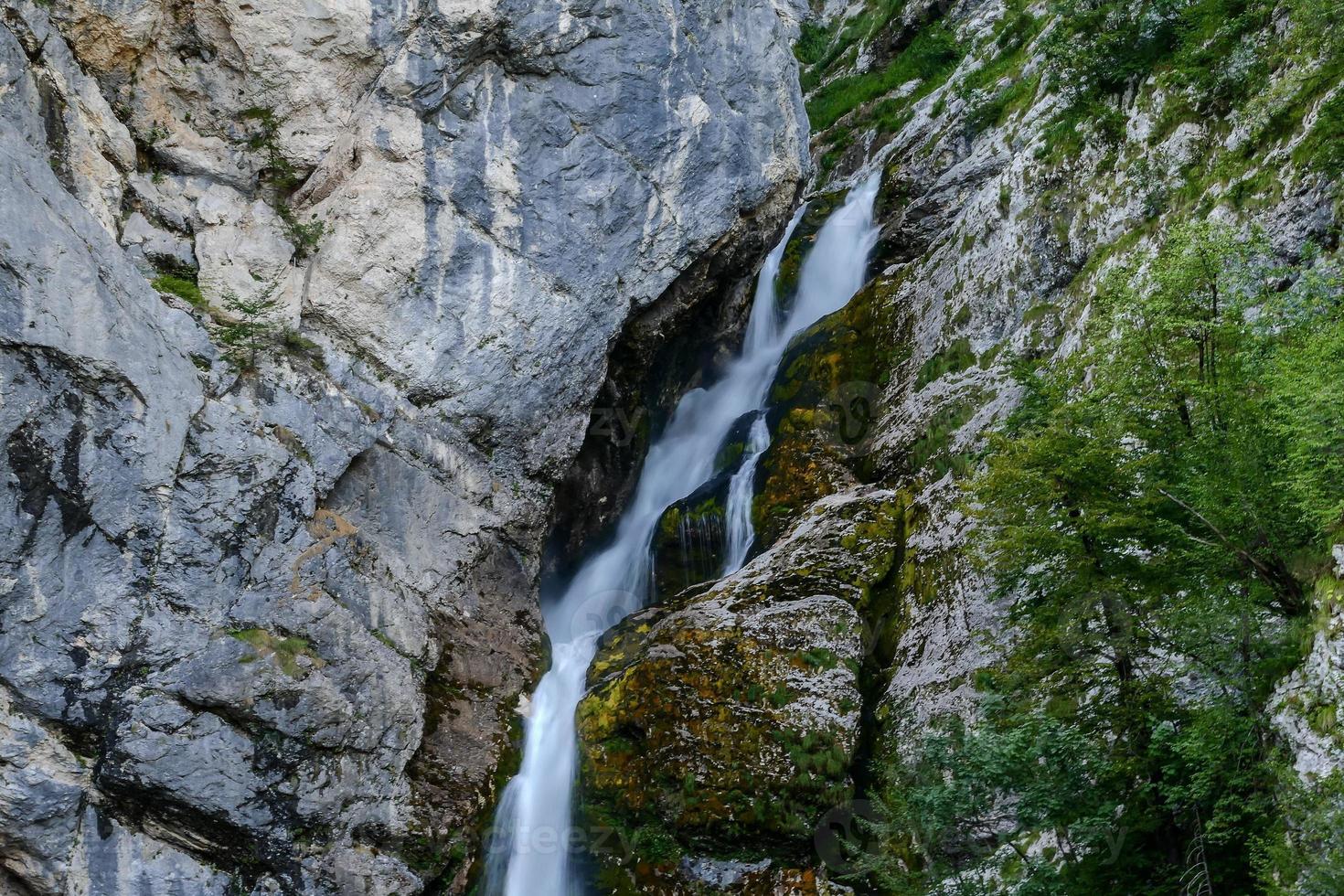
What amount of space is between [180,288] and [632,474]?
893cm

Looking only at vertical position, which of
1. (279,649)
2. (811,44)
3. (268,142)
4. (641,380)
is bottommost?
(279,649)

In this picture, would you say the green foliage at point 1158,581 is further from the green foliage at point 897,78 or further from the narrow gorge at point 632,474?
the green foliage at point 897,78

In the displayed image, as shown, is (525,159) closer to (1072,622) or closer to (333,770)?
(333,770)

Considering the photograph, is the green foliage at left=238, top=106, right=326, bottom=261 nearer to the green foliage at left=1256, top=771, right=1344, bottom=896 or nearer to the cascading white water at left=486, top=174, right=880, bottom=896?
the cascading white water at left=486, top=174, right=880, bottom=896

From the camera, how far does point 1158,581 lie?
8852 millimetres

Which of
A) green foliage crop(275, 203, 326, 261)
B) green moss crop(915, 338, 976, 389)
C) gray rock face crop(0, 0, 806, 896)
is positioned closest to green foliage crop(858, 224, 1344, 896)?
green moss crop(915, 338, 976, 389)

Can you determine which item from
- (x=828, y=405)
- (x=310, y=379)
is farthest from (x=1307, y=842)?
(x=310, y=379)

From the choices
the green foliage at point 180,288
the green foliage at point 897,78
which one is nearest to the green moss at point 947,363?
the green foliage at point 180,288

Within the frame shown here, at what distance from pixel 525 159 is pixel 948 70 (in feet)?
52.4

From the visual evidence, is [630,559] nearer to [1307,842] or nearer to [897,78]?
[1307,842]

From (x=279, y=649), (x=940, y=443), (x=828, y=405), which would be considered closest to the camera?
(x=279, y=649)

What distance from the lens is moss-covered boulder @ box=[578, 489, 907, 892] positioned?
42.8ft

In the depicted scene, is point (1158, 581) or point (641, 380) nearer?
point (1158, 581)

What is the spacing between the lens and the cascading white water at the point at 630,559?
14039mm
